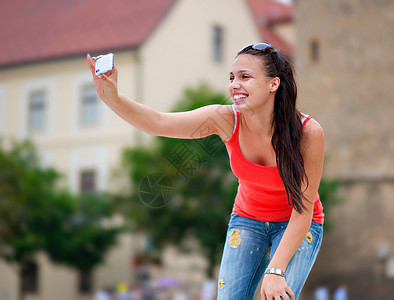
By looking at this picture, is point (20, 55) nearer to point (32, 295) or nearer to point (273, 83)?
point (32, 295)

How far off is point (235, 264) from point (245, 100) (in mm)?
815

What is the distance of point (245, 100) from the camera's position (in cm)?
341

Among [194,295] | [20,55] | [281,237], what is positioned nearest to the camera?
[281,237]

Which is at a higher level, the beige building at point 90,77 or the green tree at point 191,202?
the beige building at point 90,77

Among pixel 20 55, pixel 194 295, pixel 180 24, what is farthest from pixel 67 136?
pixel 194 295

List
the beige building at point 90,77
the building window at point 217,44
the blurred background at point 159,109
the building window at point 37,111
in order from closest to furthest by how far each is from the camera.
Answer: the blurred background at point 159,109 < the beige building at point 90,77 < the building window at point 37,111 < the building window at point 217,44

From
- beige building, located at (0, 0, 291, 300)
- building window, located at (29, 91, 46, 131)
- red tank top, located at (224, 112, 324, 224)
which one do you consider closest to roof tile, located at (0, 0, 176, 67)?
beige building, located at (0, 0, 291, 300)

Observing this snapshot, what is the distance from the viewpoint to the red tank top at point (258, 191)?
350 centimetres

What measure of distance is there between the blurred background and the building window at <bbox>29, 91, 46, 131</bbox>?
7 centimetres

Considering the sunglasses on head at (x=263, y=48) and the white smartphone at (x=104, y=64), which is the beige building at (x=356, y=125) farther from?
the white smartphone at (x=104, y=64)

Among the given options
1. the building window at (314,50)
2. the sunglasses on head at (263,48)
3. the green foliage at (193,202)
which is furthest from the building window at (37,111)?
the sunglasses on head at (263,48)

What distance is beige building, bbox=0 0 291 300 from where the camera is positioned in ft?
98.4

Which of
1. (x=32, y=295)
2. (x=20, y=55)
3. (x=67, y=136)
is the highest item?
(x=20, y=55)

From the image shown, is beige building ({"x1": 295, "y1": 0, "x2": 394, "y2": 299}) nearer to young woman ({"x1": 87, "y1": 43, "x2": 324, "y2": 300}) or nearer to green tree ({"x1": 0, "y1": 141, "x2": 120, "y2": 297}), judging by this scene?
green tree ({"x1": 0, "y1": 141, "x2": 120, "y2": 297})
